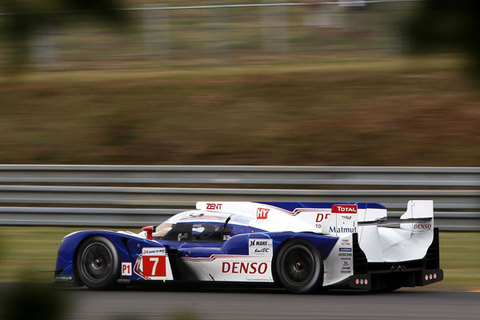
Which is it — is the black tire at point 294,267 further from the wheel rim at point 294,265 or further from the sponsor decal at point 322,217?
the sponsor decal at point 322,217

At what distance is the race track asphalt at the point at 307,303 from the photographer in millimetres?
7062

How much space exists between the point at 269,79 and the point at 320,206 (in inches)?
311

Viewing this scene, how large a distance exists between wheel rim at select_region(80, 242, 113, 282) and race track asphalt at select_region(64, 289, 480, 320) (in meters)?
0.30

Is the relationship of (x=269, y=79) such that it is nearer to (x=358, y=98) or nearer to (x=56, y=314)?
(x=358, y=98)

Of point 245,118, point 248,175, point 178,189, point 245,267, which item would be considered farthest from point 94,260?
point 245,118

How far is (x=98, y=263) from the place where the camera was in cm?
870

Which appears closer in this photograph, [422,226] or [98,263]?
Answer: [422,226]

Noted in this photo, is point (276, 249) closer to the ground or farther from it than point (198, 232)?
closer to the ground

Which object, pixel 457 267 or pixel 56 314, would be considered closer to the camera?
pixel 56 314

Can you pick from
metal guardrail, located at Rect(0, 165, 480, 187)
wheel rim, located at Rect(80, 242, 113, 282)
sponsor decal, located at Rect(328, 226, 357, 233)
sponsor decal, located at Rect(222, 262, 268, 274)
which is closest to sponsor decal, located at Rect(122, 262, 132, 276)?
wheel rim, located at Rect(80, 242, 113, 282)

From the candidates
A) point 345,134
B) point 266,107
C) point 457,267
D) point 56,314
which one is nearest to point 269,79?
point 266,107

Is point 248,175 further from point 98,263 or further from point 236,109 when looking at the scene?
point 98,263

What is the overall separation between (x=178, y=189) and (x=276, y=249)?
444cm

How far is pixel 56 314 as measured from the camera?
Answer: 150 cm
